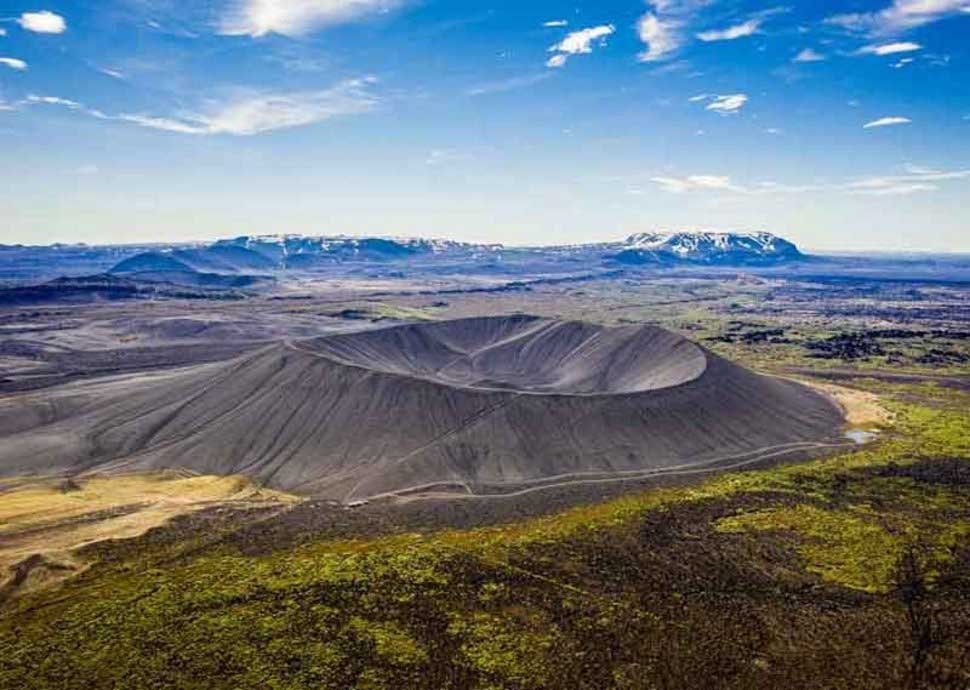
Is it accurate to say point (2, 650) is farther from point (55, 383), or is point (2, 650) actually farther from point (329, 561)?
point (55, 383)

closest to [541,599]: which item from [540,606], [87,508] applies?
[540,606]

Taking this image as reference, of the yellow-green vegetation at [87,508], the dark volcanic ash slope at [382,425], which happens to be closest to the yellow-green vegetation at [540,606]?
the yellow-green vegetation at [87,508]

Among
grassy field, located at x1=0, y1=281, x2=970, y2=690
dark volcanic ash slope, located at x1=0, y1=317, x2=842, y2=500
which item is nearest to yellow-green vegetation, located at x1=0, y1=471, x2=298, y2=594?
grassy field, located at x1=0, y1=281, x2=970, y2=690

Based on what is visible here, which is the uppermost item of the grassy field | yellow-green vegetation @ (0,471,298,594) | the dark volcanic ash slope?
the dark volcanic ash slope

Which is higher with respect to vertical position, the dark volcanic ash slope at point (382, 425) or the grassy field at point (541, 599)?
the dark volcanic ash slope at point (382, 425)

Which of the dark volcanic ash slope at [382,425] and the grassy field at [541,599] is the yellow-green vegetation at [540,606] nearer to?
the grassy field at [541,599]

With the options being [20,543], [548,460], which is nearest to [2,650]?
[20,543]

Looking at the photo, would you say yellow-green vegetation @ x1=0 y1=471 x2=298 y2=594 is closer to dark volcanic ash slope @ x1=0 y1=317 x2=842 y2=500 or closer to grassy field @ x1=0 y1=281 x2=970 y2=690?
grassy field @ x1=0 y1=281 x2=970 y2=690
